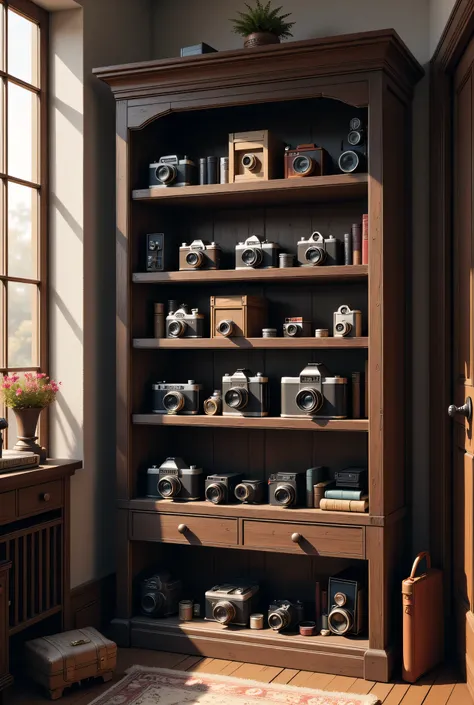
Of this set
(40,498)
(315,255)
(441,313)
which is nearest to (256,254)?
(315,255)

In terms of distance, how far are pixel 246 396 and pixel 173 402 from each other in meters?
0.35

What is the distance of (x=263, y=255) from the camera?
362cm

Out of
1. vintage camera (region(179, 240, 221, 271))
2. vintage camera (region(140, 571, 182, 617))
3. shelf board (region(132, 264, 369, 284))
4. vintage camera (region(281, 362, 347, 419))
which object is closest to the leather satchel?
vintage camera (region(281, 362, 347, 419))

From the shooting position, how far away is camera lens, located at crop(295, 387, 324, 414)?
345 cm

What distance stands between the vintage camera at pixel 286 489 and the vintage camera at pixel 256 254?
36.0 inches

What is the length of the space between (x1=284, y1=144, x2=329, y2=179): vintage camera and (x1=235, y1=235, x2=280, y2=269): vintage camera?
1.02 ft

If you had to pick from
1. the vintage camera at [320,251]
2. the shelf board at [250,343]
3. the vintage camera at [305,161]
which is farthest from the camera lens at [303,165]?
the shelf board at [250,343]

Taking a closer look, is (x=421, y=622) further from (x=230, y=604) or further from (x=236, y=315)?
(x=236, y=315)

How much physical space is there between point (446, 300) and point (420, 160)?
0.66m

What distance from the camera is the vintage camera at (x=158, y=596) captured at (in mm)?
3719

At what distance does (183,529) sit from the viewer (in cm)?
362

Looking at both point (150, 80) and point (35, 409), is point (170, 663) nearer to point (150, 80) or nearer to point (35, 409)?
point (35, 409)

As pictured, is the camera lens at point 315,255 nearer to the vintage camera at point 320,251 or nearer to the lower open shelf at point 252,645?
the vintage camera at point 320,251

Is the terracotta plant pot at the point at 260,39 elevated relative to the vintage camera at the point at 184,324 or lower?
elevated
